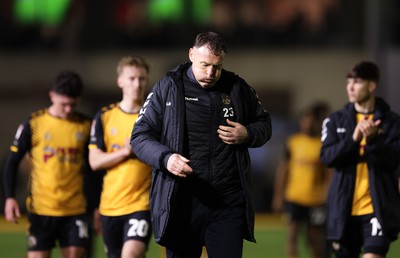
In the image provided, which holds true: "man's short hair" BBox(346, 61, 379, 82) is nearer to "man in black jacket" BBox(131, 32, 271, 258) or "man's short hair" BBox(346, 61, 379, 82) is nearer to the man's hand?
the man's hand

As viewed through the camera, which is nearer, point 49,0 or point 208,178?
point 208,178

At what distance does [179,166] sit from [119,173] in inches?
87.0

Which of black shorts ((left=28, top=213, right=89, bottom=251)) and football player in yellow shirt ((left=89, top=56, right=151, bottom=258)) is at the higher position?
football player in yellow shirt ((left=89, top=56, right=151, bottom=258))

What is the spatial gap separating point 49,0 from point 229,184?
82.9 feet

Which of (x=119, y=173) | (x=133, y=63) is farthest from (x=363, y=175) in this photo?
(x=133, y=63)

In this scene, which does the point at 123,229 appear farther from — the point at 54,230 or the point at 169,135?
the point at 169,135

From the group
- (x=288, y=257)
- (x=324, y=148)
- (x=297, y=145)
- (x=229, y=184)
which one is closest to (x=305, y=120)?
(x=297, y=145)

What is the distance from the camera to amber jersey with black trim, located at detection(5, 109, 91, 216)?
30.0ft

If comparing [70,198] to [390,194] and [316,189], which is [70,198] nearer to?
[390,194]

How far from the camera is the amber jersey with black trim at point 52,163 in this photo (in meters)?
9.13

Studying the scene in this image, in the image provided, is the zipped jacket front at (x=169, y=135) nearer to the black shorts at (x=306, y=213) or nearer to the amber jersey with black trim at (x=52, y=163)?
the amber jersey with black trim at (x=52, y=163)

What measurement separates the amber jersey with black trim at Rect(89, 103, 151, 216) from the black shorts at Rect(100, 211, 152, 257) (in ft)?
0.17

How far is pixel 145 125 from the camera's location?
7.10 meters

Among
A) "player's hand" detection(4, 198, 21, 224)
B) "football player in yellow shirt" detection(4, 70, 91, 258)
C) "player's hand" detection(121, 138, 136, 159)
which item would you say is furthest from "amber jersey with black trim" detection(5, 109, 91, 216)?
"player's hand" detection(121, 138, 136, 159)
